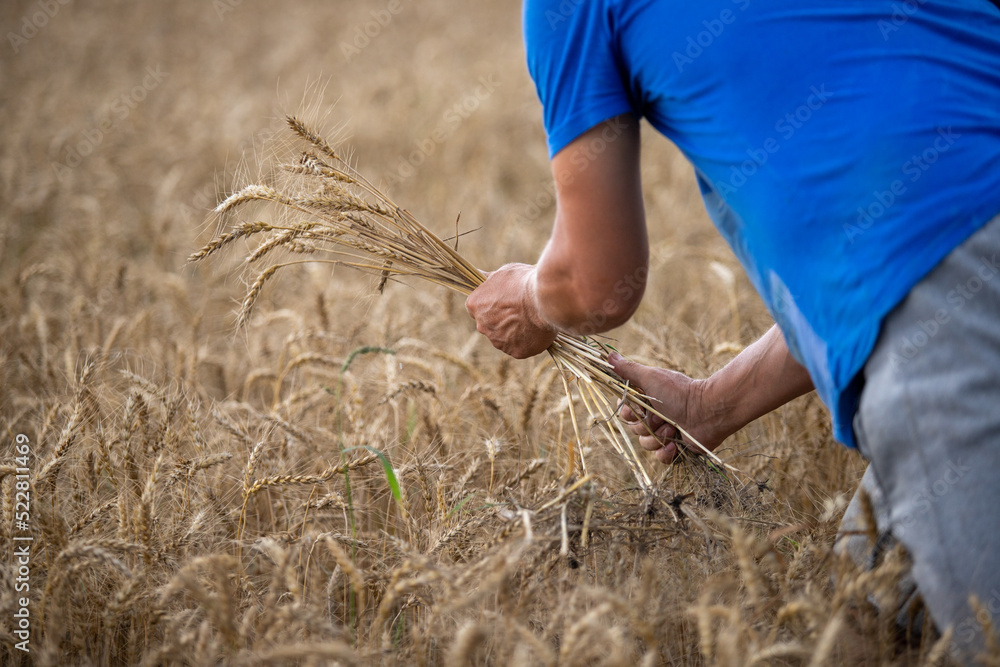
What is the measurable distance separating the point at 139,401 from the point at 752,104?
1.61m

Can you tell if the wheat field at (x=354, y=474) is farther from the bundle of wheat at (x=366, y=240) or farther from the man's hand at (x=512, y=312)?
the man's hand at (x=512, y=312)

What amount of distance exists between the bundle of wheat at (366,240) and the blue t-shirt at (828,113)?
1.94 feet

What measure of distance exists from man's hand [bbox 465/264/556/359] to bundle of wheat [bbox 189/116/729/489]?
0.16 meters

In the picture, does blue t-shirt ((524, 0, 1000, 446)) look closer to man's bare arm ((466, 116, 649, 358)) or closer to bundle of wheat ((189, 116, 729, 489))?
man's bare arm ((466, 116, 649, 358))

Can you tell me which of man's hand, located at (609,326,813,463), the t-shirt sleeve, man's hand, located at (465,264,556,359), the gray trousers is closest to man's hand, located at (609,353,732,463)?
man's hand, located at (609,326,813,463)

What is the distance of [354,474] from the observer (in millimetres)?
2145

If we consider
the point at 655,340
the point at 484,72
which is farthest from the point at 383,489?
the point at 484,72

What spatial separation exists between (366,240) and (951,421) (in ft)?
4.17

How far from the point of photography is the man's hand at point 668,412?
1.75 m

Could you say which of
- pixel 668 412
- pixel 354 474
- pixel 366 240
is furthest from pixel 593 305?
pixel 354 474

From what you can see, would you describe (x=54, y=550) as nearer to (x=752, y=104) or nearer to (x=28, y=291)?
(x=752, y=104)

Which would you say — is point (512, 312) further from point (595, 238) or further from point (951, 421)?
point (951, 421)

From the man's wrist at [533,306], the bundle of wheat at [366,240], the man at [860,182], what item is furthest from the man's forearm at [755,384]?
the man's wrist at [533,306]

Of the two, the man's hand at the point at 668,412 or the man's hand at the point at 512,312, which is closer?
the man's hand at the point at 512,312
